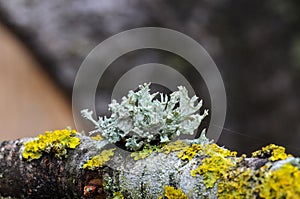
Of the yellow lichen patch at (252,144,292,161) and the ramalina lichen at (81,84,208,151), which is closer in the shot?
the yellow lichen patch at (252,144,292,161)

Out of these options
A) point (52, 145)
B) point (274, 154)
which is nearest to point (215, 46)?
point (52, 145)

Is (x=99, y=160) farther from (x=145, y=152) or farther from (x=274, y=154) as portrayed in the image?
(x=274, y=154)

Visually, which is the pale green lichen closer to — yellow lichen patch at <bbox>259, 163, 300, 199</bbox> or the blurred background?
yellow lichen patch at <bbox>259, 163, 300, 199</bbox>

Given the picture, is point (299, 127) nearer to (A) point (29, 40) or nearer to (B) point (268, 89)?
(B) point (268, 89)

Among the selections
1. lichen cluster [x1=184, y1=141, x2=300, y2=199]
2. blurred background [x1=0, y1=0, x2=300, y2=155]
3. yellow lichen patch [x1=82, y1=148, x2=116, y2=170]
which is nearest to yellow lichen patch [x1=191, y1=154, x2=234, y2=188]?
lichen cluster [x1=184, y1=141, x2=300, y2=199]

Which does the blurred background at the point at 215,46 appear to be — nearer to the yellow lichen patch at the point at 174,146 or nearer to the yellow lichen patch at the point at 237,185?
the yellow lichen patch at the point at 174,146

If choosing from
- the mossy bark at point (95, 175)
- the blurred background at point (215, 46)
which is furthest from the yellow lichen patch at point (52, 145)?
the blurred background at point (215, 46)
